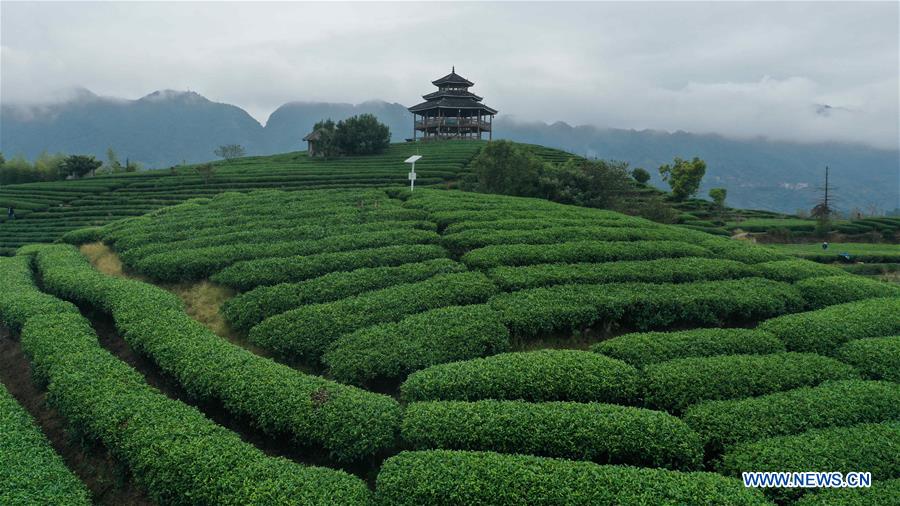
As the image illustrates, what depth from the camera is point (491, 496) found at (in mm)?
6461

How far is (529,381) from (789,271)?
12.0 meters

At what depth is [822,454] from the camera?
7.36 metres

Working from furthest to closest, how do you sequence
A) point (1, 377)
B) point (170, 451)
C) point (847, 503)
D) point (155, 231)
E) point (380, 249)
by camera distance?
point (155, 231) → point (380, 249) → point (1, 377) → point (170, 451) → point (847, 503)

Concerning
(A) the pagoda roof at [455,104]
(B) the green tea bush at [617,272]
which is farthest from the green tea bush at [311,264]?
(A) the pagoda roof at [455,104]

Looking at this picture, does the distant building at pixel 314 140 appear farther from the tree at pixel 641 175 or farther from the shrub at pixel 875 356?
the shrub at pixel 875 356

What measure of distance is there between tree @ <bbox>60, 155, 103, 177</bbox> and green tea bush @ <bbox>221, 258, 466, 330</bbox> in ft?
173

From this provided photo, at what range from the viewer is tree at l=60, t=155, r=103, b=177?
5200 centimetres

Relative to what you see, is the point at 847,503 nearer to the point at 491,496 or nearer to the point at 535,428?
the point at 535,428

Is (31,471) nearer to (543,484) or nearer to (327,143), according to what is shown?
(543,484)

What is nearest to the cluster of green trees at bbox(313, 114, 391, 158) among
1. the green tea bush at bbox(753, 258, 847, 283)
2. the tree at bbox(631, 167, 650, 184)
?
the tree at bbox(631, 167, 650, 184)

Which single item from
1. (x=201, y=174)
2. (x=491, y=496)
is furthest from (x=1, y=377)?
(x=201, y=174)

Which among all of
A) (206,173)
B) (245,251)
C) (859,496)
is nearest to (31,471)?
(245,251)

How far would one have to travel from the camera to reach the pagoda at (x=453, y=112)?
68375 mm

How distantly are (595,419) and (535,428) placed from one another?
1.05 meters
